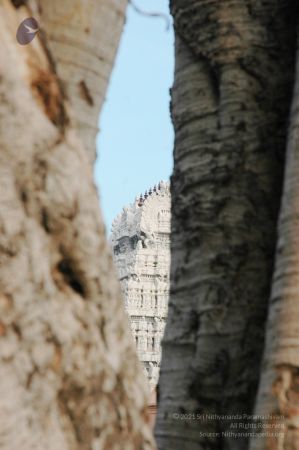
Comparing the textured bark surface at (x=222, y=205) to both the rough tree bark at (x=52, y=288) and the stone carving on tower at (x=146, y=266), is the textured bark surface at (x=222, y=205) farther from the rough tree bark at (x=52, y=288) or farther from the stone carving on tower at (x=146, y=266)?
the stone carving on tower at (x=146, y=266)

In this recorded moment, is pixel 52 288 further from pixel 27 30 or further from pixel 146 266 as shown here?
pixel 146 266

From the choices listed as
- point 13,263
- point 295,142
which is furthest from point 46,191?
point 295,142

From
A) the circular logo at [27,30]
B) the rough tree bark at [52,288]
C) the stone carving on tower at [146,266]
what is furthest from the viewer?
the stone carving on tower at [146,266]

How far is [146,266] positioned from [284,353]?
15.8 meters

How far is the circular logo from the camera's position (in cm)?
216

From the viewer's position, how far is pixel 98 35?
2508 mm

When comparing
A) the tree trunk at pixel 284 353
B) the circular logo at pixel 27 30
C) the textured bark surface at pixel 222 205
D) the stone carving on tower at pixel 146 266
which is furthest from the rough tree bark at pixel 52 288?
the stone carving on tower at pixel 146 266

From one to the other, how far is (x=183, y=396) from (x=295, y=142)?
88cm

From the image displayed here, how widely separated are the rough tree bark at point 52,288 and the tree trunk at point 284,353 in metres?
0.53

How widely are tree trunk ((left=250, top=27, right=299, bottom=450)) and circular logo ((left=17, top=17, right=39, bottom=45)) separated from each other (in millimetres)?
938

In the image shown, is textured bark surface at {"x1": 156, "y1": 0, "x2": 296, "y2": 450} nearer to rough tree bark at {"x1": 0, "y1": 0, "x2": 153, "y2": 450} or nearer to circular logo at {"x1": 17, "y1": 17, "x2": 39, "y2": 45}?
rough tree bark at {"x1": 0, "y1": 0, "x2": 153, "y2": 450}

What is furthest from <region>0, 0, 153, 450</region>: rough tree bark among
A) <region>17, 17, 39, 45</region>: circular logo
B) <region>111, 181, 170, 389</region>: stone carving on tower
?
<region>111, 181, 170, 389</region>: stone carving on tower

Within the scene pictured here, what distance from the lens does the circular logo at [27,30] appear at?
7.10 feet

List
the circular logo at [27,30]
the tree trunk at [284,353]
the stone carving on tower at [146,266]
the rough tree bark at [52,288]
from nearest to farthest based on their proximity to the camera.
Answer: the rough tree bark at [52,288] → the circular logo at [27,30] → the tree trunk at [284,353] → the stone carving on tower at [146,266]
